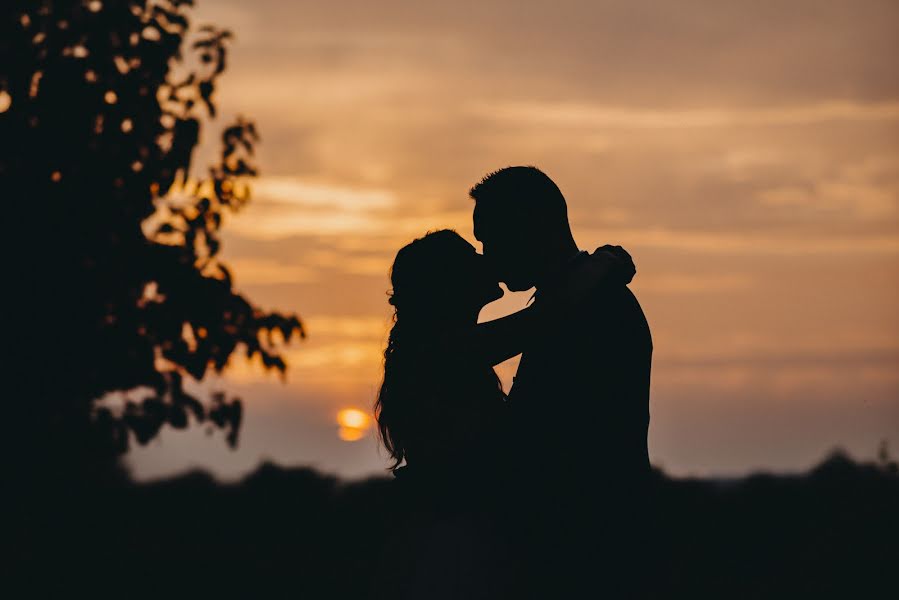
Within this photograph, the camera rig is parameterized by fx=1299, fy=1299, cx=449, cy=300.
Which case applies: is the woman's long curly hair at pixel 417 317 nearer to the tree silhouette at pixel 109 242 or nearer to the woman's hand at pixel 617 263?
the woman's hand at pixel 617 263

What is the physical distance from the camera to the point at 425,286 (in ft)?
21.2

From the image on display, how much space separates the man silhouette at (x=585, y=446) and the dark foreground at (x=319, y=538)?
5.26m

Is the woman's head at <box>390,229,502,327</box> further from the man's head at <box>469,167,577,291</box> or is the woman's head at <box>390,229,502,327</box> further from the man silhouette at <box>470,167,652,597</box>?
the man silhouette at <box>470,167,652,597</box>

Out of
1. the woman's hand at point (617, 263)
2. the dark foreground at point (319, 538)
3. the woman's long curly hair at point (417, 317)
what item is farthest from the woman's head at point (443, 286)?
the dark foreground at point (319, 538)

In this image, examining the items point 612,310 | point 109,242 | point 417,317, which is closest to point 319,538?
point 109,242

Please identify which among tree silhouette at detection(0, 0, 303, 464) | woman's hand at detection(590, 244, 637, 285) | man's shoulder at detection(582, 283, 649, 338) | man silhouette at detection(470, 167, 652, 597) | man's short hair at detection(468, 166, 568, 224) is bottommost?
man silhouette at detection(470, 167, 652, 597)

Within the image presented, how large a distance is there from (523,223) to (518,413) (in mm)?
877

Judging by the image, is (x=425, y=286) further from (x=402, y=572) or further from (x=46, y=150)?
Answer: (x=46, y=150)

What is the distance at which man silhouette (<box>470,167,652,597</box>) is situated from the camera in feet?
17.8

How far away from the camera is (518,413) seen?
5621mm

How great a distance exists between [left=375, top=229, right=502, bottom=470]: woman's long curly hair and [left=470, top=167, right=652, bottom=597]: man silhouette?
26.4 inches

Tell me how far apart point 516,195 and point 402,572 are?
1.82m

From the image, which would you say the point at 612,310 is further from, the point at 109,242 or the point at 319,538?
the point at 319,538

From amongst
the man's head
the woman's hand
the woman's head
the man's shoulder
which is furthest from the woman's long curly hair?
the man's shoulder
